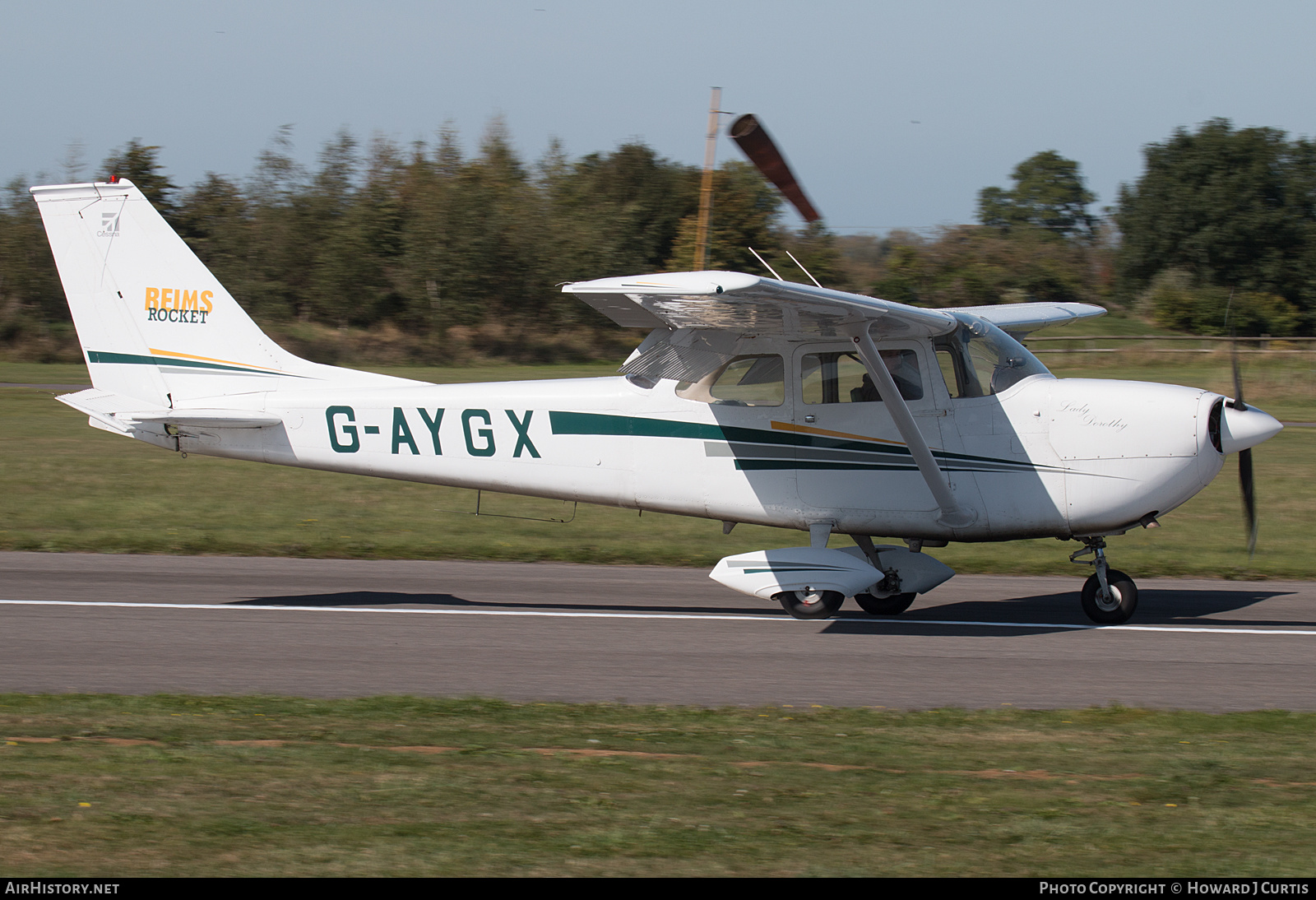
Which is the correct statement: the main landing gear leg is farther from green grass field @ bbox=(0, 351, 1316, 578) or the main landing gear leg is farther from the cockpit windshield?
green grass field @ bbox=(0, 351, 1316, 578)

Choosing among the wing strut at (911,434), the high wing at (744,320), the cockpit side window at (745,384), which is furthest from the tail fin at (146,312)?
the wing strut at (911,434)

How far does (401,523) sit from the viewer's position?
13664 millimetres

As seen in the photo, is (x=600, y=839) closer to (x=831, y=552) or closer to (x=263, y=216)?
(x=831, y=552)

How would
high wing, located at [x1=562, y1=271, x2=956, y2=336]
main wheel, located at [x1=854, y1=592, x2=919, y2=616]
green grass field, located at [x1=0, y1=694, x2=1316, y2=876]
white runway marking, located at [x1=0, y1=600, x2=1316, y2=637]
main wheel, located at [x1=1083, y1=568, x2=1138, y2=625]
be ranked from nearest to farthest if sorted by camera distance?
green grass field, located at [x1=0, y1=694, x2=1316, y2=876], high wing, located at [x1=562, y1=271, x2=956, y2=336], main wheel, located at [x1=1083, y1=568, x2=1138, y2=625], white runway marking, located at [x1=0, y1=600, x2=1316, y2=637], main wheel, located at [x1=854, y1=592, x2=919, y2=616]

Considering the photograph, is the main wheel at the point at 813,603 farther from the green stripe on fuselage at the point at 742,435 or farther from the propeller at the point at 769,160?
the propeller at the point at 769,160

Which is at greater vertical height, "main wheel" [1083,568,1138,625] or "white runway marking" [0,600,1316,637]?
"main wheel" [1083,568,1138,625]

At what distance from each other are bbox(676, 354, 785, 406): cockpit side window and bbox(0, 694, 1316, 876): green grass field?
3.11 metres

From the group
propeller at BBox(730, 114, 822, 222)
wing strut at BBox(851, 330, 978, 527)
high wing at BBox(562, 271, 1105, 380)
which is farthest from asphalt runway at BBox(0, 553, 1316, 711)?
propeller at BBox(730, 114, 822, 222)

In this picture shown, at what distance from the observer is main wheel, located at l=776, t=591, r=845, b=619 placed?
912 cm

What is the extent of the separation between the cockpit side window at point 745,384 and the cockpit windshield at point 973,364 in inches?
47.8

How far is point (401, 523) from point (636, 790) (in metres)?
9.15

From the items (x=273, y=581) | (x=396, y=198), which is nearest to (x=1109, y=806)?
(x=273, y=581)

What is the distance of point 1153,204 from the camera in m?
56.6

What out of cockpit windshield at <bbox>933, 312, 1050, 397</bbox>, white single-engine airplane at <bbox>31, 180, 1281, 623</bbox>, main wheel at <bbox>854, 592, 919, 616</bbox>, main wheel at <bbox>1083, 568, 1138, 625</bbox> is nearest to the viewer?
white single-engine airplane at <bbox>31, 180, 1281, 623</bbox>
